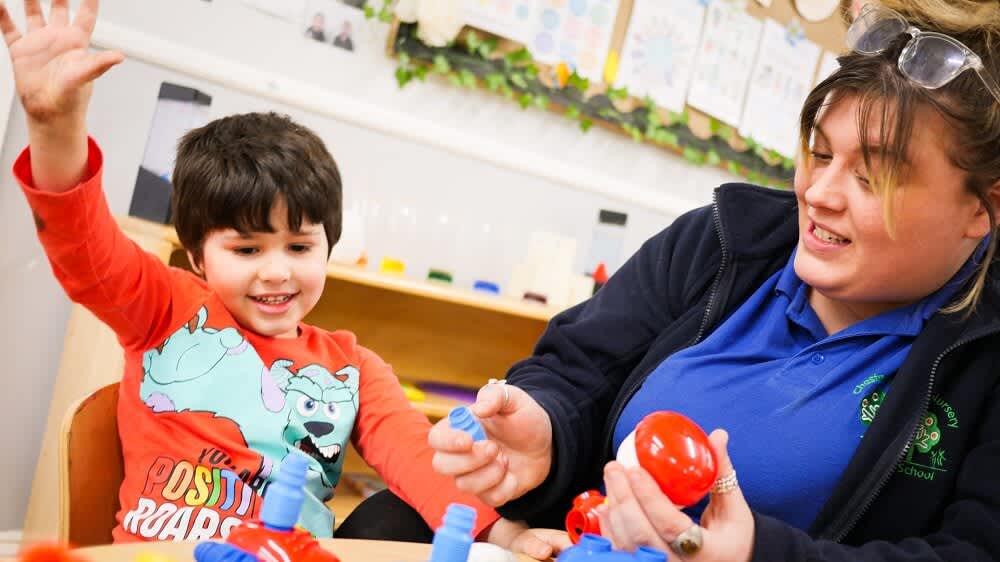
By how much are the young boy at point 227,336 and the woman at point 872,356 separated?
0.71 ft

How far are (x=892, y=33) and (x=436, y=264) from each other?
195 centimetres

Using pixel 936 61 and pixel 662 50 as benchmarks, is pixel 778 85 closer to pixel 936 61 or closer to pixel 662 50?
pixel 662 50

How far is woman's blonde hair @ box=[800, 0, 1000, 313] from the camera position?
1032mm

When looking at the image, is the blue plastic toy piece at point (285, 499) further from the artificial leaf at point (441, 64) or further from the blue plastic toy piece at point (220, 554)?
the artificial leaf at point (441, 64)

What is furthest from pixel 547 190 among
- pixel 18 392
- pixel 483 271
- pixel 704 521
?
pixel 704 521

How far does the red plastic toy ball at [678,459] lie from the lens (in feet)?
2.63

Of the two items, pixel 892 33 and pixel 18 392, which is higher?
pixel 892 33

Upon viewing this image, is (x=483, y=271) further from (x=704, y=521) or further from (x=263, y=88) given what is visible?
(x=704, y=521)

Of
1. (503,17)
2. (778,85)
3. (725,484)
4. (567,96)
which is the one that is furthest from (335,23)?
(725,484)

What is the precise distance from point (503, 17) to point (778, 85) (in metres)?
1.41

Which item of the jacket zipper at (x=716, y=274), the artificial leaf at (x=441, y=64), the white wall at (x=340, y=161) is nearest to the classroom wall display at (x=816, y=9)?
the white wall at (x=340, y=161)

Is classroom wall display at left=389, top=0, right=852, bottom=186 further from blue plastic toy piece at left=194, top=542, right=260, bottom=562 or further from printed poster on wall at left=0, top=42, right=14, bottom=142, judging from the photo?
blue plastic toy piece at left=194, top=542, right=260, bottom=562

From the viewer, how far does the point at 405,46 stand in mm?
2744

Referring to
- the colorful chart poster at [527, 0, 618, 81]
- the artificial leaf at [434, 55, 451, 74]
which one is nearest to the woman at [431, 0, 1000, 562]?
the artificial leaf at [434, 55, 451, 74]
